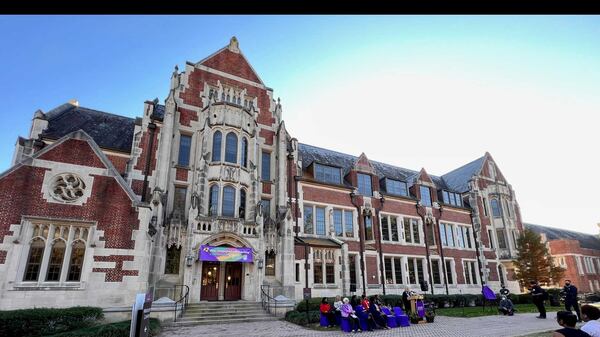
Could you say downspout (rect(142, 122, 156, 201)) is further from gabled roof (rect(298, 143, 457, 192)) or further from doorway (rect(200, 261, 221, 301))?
gabled roof (rect(298, 143, 457, 192))

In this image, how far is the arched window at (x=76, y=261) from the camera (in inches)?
613

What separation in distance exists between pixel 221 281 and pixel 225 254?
6.82 feet

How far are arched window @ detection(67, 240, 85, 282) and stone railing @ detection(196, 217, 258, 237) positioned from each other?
579 cm

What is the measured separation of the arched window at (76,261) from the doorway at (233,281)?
7.97m

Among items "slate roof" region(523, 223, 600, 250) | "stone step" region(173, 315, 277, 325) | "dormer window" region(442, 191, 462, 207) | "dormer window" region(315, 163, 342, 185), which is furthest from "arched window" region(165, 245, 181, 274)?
"slate roof" region(523, 223, 600, 250)

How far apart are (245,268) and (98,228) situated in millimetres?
8618

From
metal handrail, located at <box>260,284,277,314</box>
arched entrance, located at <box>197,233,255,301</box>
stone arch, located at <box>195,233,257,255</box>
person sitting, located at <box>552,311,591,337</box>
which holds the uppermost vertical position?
stone arch, located at <box>195,233,257,255</box>

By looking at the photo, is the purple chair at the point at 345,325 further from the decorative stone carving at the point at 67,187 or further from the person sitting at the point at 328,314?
the decorative stone carving at the point at 67,187

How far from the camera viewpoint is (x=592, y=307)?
23.9ft

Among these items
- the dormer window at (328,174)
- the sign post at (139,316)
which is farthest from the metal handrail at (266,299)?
the sign post at (139,316)

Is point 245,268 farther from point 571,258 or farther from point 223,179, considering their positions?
point 571,258

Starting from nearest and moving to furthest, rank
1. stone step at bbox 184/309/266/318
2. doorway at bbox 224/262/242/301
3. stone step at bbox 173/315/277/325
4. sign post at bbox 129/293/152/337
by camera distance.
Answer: sign post at bbox 129/293/152/337 → stone step at bbox 173/315/277/325 → stone step at bbox 184/309/266/318 → doorway at bbox 224/262/242/301

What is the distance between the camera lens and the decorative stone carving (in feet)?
52.0

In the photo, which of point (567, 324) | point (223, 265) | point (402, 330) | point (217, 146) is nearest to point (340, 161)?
point (217, 146)
